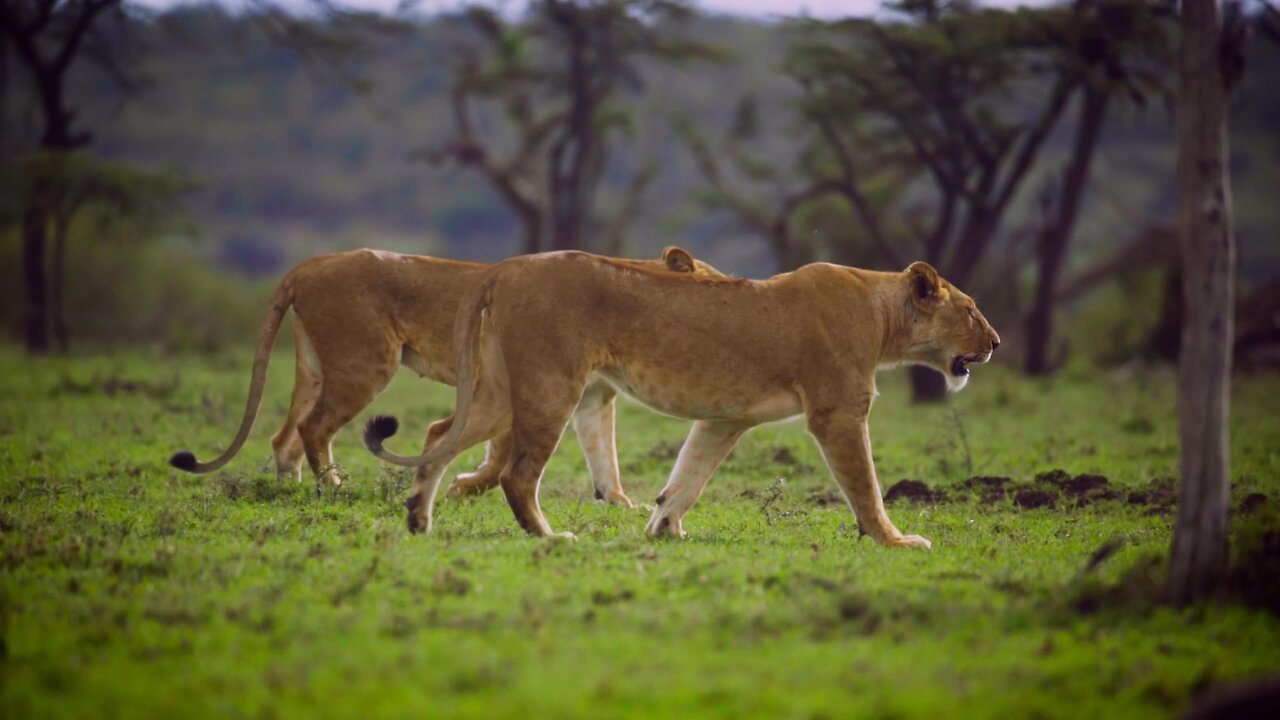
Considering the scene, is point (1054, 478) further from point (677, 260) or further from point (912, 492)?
point (677, 260)

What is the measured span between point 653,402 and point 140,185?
56.9 ft

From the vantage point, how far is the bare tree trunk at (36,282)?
21609 mm

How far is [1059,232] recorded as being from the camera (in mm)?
21547

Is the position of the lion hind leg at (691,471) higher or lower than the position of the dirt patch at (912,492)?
higher

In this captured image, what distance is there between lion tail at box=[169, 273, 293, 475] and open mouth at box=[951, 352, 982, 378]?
3.94 meters

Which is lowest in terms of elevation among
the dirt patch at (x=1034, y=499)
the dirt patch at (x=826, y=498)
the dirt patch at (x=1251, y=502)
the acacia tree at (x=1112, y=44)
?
the dirt patch at (x=826, y=498)

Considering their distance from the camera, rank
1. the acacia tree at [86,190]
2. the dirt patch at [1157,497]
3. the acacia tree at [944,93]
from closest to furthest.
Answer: the dirt patch at [1157,497] → the acacia tree at [944,93] → the acacia tree at [86,190]

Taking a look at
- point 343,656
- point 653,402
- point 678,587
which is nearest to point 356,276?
point 653,402

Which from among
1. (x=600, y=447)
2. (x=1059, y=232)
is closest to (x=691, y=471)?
(x=600, y=447)

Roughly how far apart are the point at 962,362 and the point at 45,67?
1812 centimetres

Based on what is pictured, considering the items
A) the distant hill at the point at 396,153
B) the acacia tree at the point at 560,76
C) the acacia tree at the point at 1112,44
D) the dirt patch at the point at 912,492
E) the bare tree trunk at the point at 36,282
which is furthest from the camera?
the distant hill at the point at 396,153

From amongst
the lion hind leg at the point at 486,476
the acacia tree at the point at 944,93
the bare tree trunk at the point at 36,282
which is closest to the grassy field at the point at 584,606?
the lion hind leg at the point at 486,476

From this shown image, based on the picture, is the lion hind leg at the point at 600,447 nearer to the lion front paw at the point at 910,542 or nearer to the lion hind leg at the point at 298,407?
the lion hind leg at the point at 298,407

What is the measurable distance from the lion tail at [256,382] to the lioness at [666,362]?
1.12 metres
